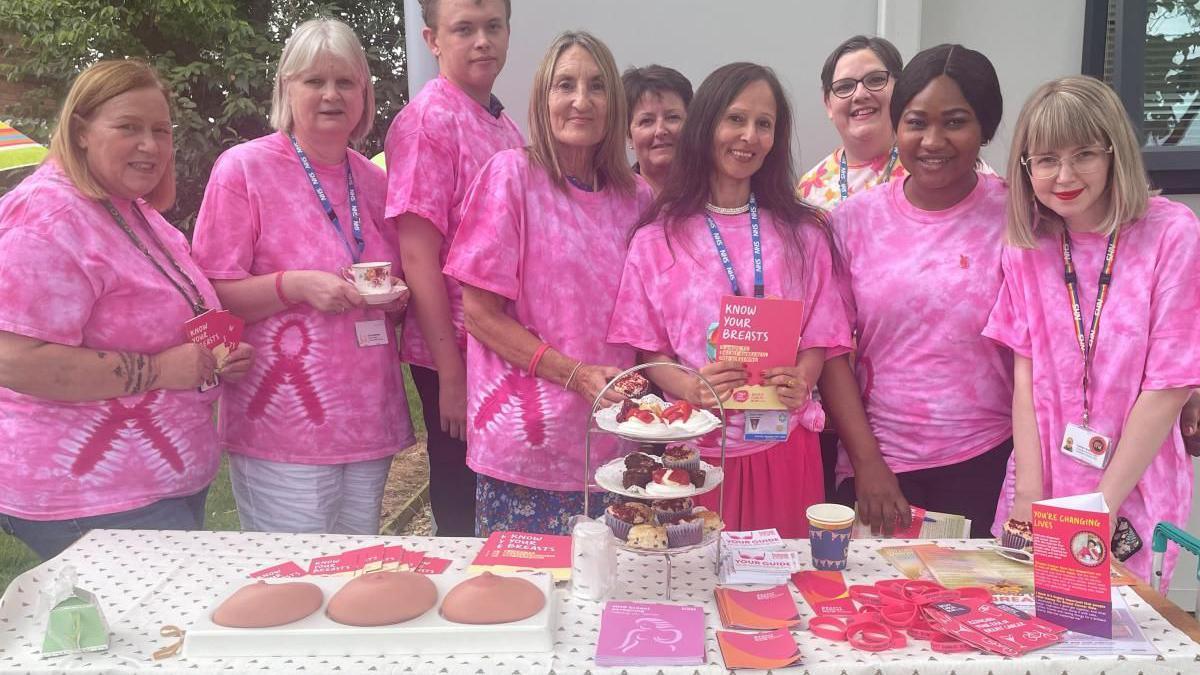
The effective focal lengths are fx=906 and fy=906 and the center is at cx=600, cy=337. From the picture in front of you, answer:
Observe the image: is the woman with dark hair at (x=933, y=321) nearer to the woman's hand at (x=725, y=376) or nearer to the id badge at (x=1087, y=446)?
the id badge at (x=1087, y=446)

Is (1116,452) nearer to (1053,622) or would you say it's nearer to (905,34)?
(1053,622)

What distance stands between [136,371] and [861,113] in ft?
8.23

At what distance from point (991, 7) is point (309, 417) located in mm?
3385

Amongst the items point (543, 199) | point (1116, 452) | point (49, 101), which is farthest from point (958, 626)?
point (49, 101)

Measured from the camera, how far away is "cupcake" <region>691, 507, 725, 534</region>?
2076mm

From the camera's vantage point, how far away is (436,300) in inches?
115

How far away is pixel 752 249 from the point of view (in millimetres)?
2652

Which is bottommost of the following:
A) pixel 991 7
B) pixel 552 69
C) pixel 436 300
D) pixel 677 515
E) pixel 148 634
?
pixel 148 634

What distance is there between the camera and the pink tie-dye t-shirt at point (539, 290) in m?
2.67

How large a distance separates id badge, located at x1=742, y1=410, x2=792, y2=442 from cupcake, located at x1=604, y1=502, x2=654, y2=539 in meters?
0.54

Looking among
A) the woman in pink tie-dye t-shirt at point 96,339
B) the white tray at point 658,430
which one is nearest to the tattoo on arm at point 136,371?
the woman in pink tie-dye t-shirt at point 96,339

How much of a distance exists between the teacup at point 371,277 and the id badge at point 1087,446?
77.3 inches

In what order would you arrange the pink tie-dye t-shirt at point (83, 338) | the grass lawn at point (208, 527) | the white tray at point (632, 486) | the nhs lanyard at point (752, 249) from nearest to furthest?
the white tray at point (632, 486) → the pink tie-dye t-shirt at point (83, 338) → the nhs lanyard at point (752, 249) → the grass lawn at point (208, 527)

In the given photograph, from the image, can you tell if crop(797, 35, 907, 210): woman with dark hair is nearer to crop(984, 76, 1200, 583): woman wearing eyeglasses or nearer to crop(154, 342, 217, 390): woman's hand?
crop(984, 76, 1200, 583): woman wearing eyeglasses
